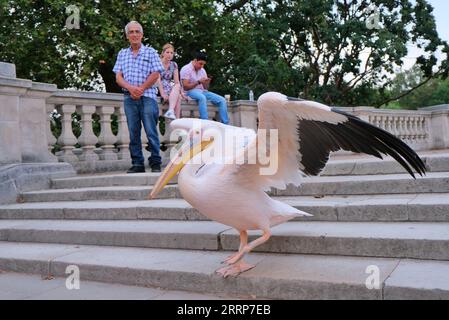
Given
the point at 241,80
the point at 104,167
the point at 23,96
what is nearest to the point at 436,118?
the point at 241,80

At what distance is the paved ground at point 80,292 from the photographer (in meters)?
3.12

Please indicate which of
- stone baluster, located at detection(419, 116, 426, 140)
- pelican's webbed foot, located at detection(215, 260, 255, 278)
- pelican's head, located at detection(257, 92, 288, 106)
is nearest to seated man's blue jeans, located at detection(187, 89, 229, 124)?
pelican's webbed foot, located at detection(215, 260, 255, 278)

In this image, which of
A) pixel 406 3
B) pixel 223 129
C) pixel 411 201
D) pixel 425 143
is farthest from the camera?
pixel 406 3

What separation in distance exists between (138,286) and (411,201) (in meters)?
2.30

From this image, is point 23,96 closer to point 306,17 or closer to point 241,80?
point 241,80

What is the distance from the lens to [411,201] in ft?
11.9

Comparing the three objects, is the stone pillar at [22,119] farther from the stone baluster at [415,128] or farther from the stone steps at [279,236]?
the stone baluster at [415,128]

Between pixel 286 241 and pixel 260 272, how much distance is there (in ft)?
1.42

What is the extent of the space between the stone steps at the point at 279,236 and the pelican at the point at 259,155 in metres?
0.34

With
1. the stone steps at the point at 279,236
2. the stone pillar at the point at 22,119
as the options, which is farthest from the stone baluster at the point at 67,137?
the stone steps at the point at 279,236

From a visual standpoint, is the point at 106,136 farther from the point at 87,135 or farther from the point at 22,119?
the point at 22,119

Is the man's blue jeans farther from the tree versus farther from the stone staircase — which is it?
the tree

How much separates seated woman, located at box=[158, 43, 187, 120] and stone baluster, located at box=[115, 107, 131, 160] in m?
0.77

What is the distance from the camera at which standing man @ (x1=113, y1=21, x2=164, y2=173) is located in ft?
20.4
